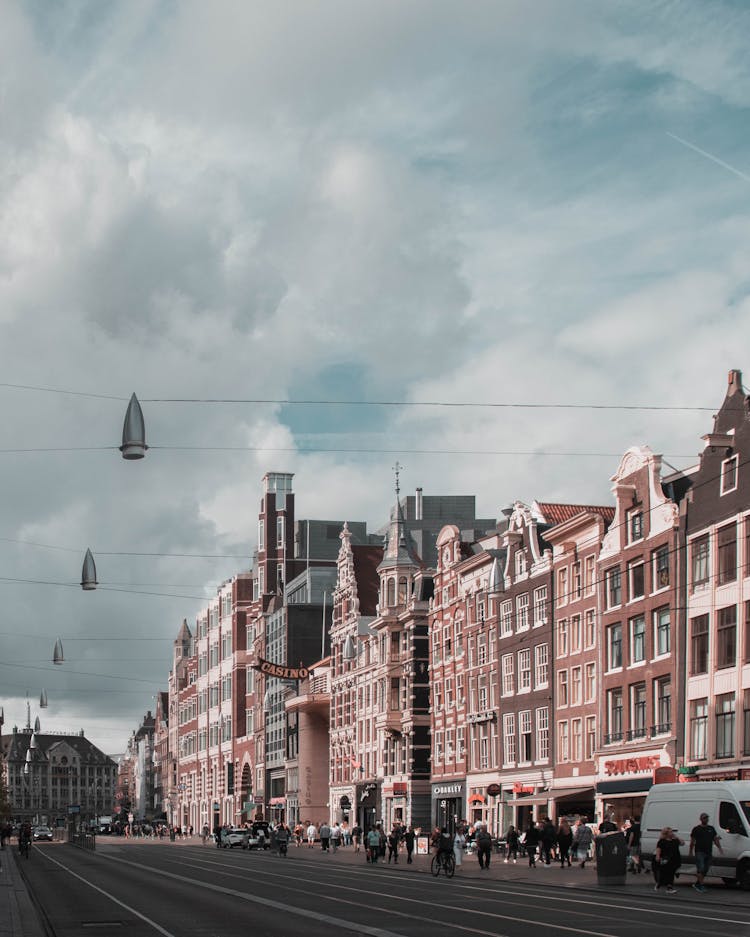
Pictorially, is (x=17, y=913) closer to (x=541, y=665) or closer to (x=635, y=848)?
(x=635, y=848)

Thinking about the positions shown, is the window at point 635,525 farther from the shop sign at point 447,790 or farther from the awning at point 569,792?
the shop sign at point 447,790

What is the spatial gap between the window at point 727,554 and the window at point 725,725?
175 inches

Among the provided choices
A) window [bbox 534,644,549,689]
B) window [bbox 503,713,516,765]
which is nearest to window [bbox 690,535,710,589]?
window [bbox 534,644,549,689]

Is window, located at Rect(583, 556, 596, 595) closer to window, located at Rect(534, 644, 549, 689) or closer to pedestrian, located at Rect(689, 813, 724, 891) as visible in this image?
window, located at Rect(534, 644, 549, 689)

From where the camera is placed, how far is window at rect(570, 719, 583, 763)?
238 ft

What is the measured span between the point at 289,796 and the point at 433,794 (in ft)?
121

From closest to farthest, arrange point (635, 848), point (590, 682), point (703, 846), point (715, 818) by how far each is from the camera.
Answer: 1. point (703, 846)
2. point (715, 818)
3. point (635, 848)
4. point (590, 682)

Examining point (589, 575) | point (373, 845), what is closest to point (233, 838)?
point (373, 845)

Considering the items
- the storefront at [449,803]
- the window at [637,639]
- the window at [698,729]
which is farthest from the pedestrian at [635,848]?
the storefront at [449,803]

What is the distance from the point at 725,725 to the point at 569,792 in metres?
16.5

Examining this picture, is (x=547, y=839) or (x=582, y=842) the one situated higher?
(x=547, y=839)

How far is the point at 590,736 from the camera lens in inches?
2825

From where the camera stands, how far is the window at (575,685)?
7294 cm

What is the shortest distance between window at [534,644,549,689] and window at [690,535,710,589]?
666 inches
